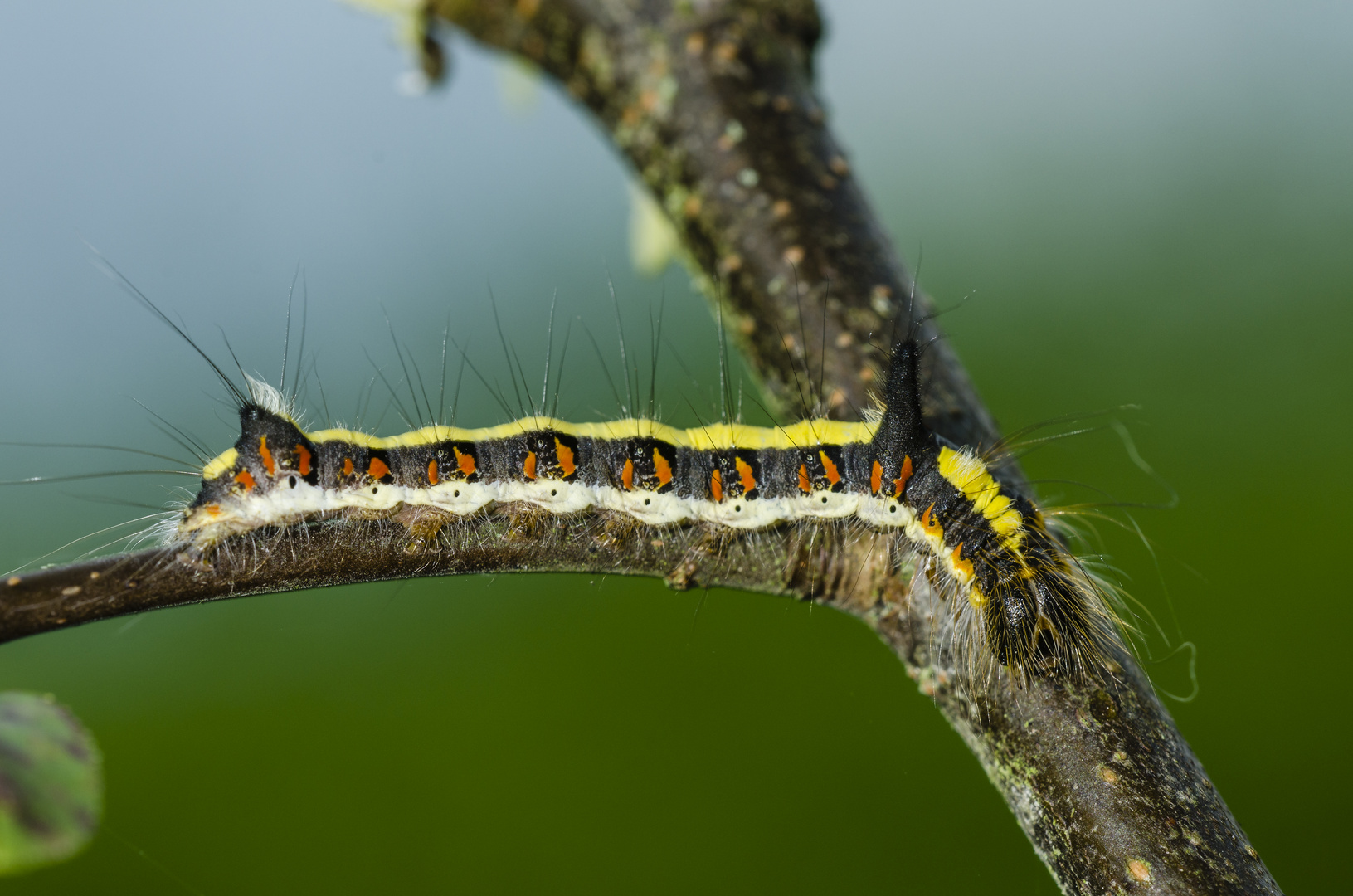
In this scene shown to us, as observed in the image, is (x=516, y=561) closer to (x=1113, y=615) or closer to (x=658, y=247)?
(x=1113, y=615)

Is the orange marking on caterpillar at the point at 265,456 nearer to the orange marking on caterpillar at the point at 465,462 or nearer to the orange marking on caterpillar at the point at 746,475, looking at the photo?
the orange marking on caterpillar at the point at 465,462

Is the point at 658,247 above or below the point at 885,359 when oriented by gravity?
above

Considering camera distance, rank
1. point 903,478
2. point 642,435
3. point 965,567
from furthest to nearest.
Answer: point 642,435 → point 903,478 → point 965,567

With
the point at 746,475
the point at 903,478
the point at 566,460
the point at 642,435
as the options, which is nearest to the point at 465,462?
the point at 566,460

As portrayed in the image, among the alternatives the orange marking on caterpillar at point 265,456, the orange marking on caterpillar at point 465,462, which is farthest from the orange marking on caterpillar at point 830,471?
the orange marking on caterpillar at point 265,456

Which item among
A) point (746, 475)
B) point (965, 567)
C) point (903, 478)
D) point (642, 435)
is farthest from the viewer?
point (642, 435)

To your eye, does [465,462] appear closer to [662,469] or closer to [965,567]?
[662,469]

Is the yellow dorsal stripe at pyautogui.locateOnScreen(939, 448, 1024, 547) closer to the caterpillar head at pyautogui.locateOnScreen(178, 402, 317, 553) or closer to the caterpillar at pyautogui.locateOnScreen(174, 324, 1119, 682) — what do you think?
the caterpillar at pyautogui.locateOnScreen(174, 324, 1119, 682)

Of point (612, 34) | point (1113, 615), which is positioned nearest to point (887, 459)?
point (1113, 615)
